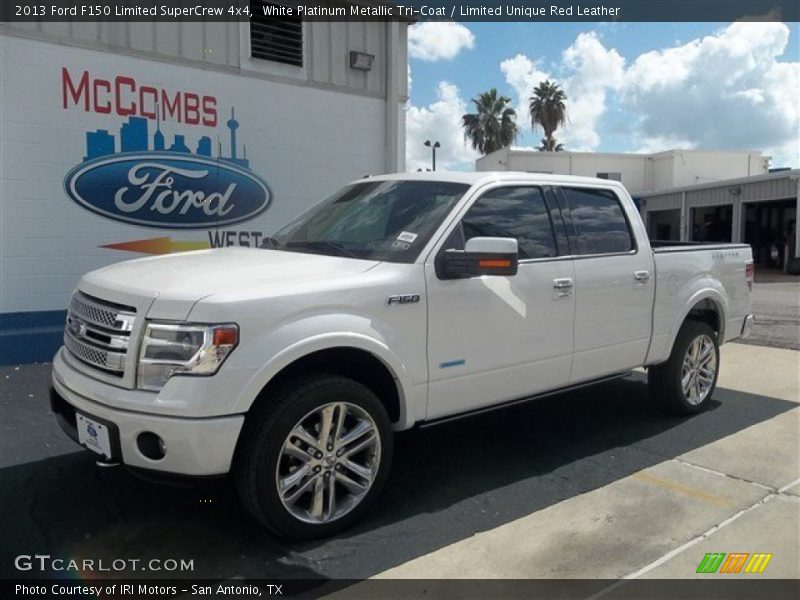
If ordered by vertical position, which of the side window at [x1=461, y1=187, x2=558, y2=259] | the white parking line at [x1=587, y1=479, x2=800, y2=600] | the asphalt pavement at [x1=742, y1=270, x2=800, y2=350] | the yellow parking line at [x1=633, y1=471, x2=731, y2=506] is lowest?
the white parking line at [x1=587, y1=479, x2=800, y2=600]

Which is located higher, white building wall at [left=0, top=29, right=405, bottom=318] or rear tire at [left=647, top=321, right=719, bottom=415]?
white building wall at [left=0, top=29, right=405, bottom=318]

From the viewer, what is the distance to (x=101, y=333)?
11.0 ft

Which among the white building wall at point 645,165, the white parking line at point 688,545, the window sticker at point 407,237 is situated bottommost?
the white parking line at point 688,545

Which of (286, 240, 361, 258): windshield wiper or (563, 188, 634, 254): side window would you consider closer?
(286, 240, 361, 258): windshield wiper

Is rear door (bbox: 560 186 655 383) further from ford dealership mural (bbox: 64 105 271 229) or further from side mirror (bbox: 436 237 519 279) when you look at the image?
ford dealership mural (bbox: 64 105 271 229)

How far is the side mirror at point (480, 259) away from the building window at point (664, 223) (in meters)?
29.8

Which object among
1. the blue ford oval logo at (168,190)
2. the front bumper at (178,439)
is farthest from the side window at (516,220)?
the blue ford oval logo at (168,190)

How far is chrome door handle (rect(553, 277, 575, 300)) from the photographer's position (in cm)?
443

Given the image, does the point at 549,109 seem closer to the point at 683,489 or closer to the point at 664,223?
the point at 664,223

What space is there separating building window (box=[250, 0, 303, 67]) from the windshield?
4973mm

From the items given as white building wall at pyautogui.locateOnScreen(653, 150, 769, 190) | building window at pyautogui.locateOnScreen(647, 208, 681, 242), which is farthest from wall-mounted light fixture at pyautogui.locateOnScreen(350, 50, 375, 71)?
white building wall at pyautogui.locateOnScreen(653, 150, 769, 190)

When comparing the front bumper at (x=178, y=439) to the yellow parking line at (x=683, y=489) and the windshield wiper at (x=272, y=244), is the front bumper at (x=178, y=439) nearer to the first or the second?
the windshield wiper at (x=272, y=244)

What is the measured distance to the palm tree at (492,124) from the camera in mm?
49531

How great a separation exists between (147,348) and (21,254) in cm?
500
